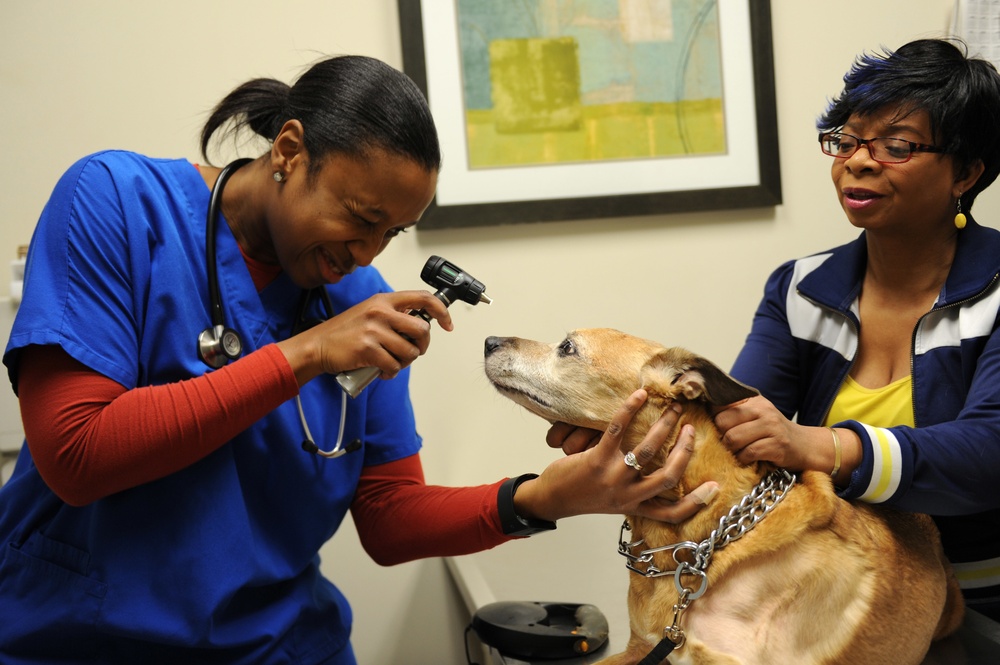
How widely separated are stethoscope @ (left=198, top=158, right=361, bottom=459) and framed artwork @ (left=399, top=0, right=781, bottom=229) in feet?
2.25

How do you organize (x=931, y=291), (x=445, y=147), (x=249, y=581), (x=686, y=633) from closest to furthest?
(x=686, y=633) → (x=249, y=581) → (x=931, y=291) → (x=445, y=147)

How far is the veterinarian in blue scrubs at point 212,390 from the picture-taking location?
968 millimetres

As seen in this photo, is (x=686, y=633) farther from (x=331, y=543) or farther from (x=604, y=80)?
(x=604, y=80)

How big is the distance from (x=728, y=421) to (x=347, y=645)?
684 millimetres

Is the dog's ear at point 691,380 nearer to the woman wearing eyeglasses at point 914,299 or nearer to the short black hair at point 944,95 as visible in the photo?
the woman wearing eyeglasses at point 914,299

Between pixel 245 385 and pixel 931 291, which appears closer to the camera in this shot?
pixel 245 385

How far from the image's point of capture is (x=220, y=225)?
115 centimetres

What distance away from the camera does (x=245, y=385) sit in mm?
977

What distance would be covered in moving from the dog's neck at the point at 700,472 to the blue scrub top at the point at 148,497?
0.48 metres

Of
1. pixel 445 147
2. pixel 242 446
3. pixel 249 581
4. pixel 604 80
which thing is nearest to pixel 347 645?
pixel 249 581

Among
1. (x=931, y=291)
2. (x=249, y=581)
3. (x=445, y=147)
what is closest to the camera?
(x=249, y=581)

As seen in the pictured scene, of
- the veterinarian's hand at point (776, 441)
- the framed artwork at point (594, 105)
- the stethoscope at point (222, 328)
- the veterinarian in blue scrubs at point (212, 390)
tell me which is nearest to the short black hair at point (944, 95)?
the veterinarian's hand at point (776, 441)

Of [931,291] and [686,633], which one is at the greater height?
[931,291]

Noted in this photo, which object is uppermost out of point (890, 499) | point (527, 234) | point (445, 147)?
point (445, 147)
